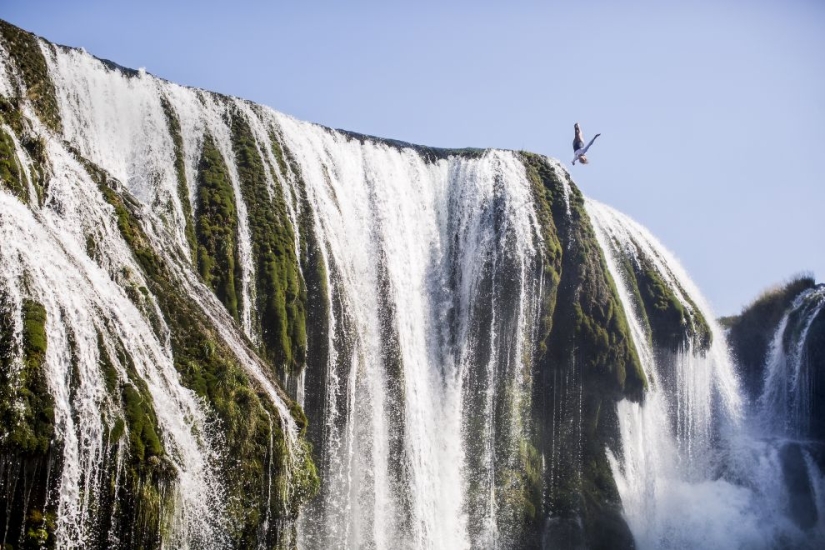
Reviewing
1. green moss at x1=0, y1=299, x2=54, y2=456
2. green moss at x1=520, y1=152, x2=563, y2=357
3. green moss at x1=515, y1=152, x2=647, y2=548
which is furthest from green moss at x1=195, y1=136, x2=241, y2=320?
green moss at x1=520, y1=152, x2=563, y2=357

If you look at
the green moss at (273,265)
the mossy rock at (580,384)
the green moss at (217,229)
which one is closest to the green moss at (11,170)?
the green moss at (217,229)

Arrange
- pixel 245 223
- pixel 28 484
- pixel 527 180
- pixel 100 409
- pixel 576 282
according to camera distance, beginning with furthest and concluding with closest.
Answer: pixel 527 180 → pixel 576 282 → pixel 245 223 → pixel 100 409 → pixel 28 484

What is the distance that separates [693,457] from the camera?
1230 inches

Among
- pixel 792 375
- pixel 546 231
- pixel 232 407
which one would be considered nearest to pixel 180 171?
pixel 232 407

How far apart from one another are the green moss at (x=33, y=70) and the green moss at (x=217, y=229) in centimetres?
395

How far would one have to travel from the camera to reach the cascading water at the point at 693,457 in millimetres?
28984

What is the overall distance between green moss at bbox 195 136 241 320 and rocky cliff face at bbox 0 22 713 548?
6 centimetres

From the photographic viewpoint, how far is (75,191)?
660 inches

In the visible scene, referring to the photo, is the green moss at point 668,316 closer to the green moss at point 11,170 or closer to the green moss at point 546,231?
the green moss at point 546,231

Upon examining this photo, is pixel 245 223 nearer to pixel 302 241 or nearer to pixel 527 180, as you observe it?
pixel 302 241

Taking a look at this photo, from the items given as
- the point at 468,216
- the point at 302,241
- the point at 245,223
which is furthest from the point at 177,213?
the point at 468,216

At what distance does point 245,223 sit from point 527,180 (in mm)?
11244

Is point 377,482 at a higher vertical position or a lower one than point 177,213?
lower

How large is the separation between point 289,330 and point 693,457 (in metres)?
15.3
